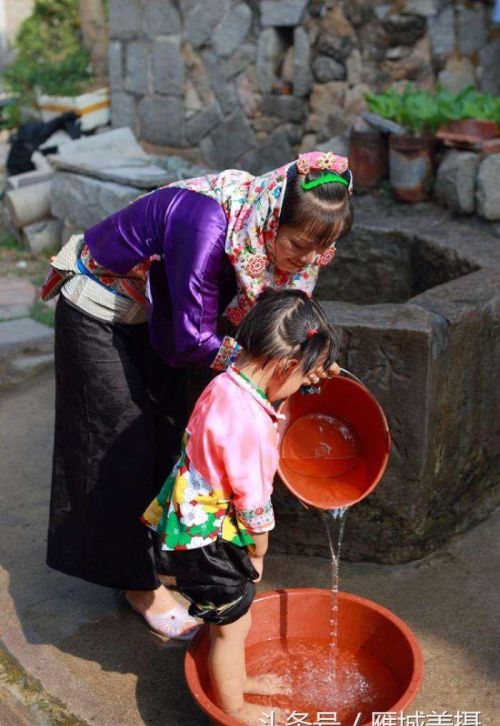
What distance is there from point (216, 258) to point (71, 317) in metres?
0.48

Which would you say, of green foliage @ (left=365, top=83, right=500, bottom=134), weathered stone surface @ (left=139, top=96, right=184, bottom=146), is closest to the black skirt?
green foliage @ (left=365, top=83, right=500, bottom=134)

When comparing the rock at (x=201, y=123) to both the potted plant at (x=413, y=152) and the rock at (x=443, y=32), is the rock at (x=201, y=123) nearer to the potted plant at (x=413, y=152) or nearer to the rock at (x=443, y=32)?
the rock at (x=443, y=32)

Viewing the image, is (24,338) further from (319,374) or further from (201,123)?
(201,123)

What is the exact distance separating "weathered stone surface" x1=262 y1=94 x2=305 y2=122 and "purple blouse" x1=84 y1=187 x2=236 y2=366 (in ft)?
13.9

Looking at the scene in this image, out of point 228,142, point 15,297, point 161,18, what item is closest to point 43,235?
point 15,297

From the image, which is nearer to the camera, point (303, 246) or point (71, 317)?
point (303, 246)

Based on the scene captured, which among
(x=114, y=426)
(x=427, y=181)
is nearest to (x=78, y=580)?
(x=114, y=426)

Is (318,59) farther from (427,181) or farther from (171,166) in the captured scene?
(427,181)

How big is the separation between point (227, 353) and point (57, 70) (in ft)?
22.7

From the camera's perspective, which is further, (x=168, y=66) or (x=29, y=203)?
(x=168, y=66)

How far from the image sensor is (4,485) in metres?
3.56

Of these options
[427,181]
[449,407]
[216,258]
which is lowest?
[449,407]

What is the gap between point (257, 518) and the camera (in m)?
2.12

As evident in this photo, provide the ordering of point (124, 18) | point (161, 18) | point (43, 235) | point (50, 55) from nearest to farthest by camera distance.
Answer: point (43, 235), point (161, 18), point (124, 18), point (50, 55)
